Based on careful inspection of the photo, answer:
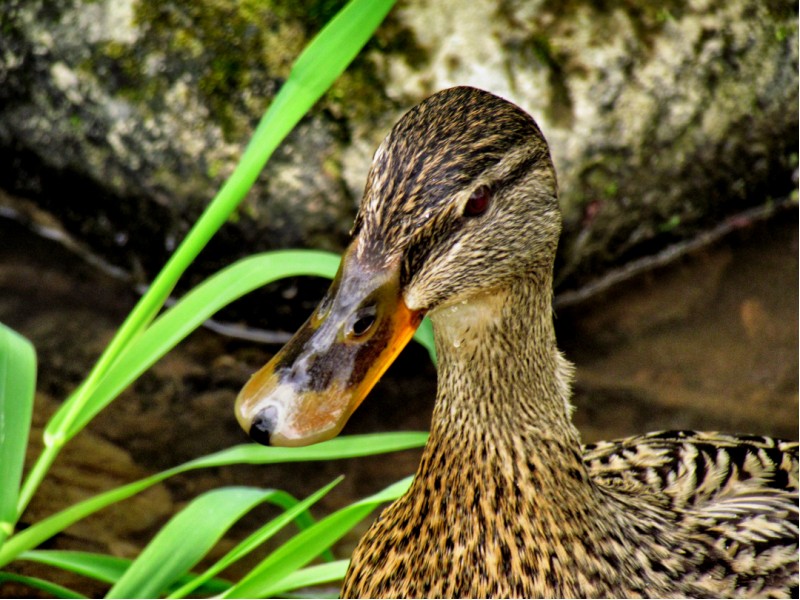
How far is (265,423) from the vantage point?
1554 mm

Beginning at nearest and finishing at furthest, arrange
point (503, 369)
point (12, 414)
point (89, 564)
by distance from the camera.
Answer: point (503, 369), point (12, 414), point (89, 564)

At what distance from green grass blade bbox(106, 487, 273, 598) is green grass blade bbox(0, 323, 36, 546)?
11.6 inches

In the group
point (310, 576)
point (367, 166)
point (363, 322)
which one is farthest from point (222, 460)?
point (367, 166)

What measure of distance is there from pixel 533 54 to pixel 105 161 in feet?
5.30

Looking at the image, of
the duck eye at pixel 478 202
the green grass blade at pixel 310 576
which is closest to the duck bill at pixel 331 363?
the duck eye at pixel 478 202

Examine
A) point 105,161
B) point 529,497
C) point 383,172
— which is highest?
point 105,161

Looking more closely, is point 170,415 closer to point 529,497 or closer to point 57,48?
point 57,48

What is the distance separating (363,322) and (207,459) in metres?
1.09

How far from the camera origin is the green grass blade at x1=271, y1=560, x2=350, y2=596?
2.39 meters

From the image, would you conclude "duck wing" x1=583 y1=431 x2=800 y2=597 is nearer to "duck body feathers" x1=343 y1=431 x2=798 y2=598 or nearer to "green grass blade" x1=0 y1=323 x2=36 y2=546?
"duck body feathers" x1=343 y1=431 x2=798 y2=598

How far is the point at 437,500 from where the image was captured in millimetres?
1936

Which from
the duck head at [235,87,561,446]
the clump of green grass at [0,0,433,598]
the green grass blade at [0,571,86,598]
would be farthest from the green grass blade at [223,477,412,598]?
the duck head at [235,87,561,446]

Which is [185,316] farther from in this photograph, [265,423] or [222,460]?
[265,423]

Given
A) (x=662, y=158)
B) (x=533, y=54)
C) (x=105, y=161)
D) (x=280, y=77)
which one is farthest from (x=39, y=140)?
(x=662, y=158)
